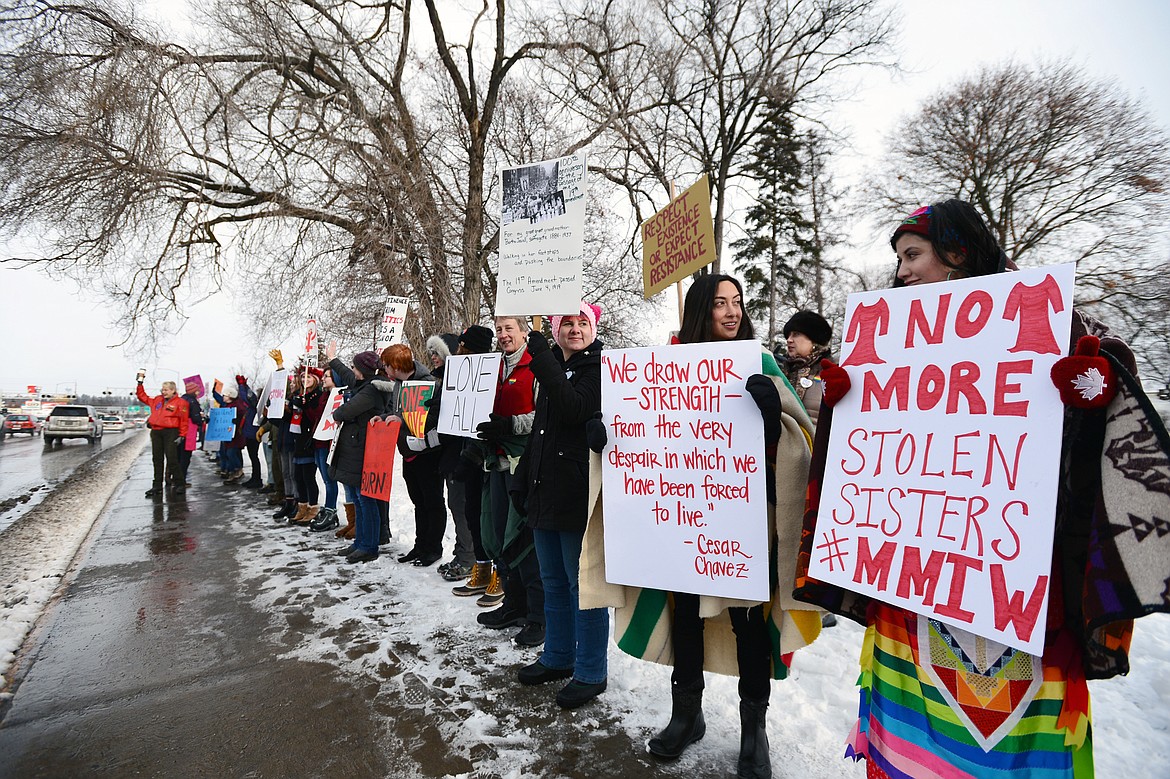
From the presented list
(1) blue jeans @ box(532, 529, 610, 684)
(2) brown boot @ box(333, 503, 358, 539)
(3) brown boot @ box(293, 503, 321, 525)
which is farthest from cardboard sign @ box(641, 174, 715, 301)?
(3) brown boot @ box(293, 503, 321, 525)

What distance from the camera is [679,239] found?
4.37m

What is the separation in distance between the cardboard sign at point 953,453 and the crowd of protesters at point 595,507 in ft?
0.30

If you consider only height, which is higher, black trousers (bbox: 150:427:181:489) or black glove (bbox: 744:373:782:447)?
black glove (bbox: 744:373:782:447)

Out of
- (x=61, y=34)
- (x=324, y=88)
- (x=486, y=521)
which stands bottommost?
(x=486, y=521)

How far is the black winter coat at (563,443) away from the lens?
301 cm

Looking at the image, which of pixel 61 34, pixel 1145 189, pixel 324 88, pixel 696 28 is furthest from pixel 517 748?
pixel 1145 189

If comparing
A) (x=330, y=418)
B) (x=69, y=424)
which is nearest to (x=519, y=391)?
(x=330, y=418)

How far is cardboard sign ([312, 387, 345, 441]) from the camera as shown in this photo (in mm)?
6820

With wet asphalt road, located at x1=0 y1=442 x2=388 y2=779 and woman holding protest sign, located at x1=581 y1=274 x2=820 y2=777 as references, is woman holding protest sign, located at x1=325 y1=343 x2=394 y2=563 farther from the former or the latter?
woman holding protest sign, located at x1=581 y1=274 x2=820 y2=777

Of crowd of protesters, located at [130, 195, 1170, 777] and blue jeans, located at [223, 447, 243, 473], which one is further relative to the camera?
blue jeans, located at [223, 447, 243, 473]

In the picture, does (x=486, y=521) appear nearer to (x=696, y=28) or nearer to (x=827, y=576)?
(x=827, y=576)

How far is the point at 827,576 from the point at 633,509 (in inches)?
39.5

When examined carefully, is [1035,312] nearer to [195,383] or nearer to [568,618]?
[568,618]

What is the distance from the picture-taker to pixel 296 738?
2834 millimetres
